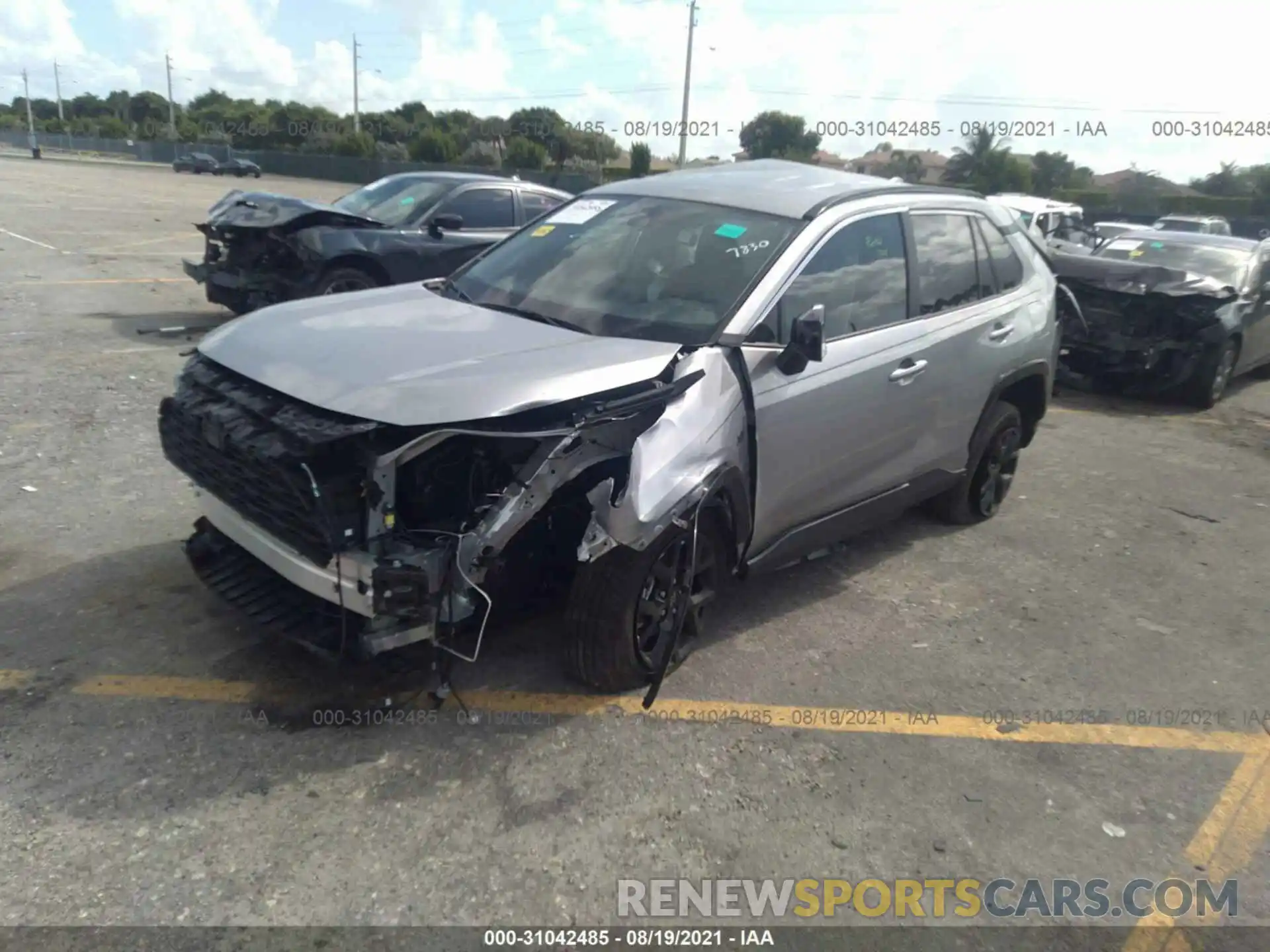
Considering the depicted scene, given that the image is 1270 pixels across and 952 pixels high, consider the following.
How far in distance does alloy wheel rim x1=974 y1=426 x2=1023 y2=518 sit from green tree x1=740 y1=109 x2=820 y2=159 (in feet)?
167

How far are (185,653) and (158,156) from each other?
8066cm

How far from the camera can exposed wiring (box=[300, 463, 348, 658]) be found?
3037mm

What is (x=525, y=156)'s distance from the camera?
2114 inches

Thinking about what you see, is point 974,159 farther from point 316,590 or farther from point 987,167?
point 316,590

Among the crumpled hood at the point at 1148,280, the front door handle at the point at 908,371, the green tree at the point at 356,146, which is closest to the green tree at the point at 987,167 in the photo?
the green tree at the point at 356,146

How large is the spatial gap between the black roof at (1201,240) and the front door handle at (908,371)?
26.3 feet

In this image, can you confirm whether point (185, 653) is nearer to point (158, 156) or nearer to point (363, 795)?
point (363, 795)

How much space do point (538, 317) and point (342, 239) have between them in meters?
5.75

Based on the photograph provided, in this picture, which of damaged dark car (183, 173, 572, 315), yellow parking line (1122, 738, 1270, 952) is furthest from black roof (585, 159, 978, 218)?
damaged dark car (183, 173, 572, 315)

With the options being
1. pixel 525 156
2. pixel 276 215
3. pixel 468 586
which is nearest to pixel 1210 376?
pixel 468 586

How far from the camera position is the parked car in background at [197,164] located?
182ft

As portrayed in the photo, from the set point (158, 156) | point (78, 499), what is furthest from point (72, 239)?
point (158, 156)

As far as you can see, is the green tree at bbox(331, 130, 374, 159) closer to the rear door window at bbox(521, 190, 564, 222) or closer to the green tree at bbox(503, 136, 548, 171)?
the green tree at bbox(503, 136, 548, 171)

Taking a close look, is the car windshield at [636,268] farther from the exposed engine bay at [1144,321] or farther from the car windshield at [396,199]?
the exposed engine bay at [1144,321]
